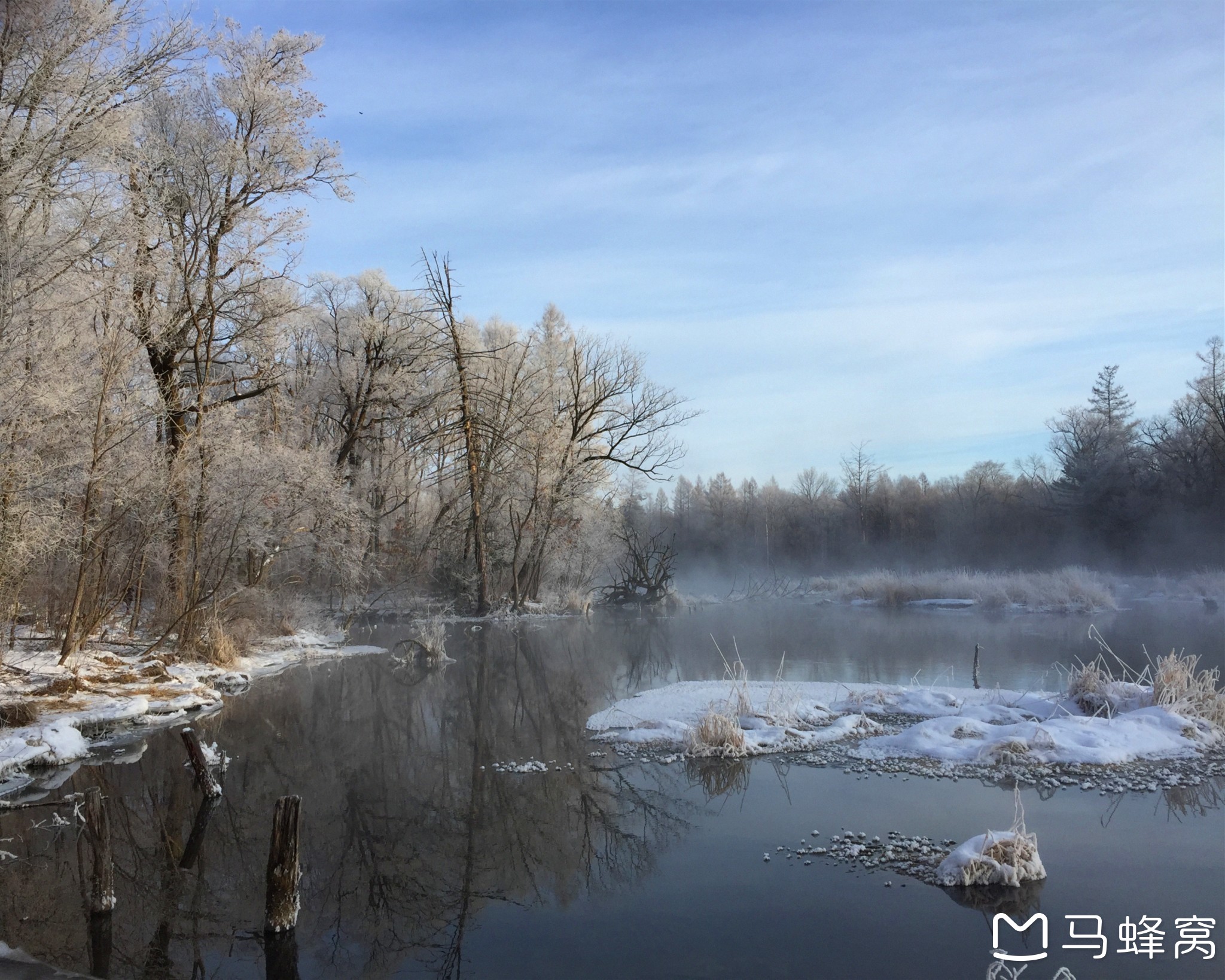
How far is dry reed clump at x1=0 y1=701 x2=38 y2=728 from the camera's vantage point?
31.9 feet

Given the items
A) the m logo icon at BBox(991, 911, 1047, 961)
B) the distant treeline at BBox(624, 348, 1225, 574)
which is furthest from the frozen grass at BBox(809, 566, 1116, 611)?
the m logo icon at BBox(991, 911, 1047, 961)

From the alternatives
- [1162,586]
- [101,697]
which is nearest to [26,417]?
[101,697]

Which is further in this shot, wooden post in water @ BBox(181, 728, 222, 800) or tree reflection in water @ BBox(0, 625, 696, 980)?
wooden post in water @ BBox(181, 728, 222, 800)

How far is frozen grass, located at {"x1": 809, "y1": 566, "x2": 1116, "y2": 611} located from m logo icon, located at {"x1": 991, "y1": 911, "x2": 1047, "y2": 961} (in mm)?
22345

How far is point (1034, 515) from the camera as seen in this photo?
44.7 meters

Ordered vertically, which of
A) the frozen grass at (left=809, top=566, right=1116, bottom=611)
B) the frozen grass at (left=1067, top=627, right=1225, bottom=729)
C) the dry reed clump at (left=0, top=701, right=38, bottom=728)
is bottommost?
the frozen grass at (left=809, top=566, right=1116, bottom=611)

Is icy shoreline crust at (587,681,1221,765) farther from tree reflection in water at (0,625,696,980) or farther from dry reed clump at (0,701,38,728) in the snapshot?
dry reed clump at (0,701,38,728)

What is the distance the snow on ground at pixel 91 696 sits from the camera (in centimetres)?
916

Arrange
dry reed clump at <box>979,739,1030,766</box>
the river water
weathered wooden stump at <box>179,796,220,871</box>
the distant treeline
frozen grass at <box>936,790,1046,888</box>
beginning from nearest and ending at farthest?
the river water, frozen grass at <box>936,790,1046,888</box>, weathered wooden stump at <box>179,796,220,871</box>, dry reed clump at <box>979,739,1030,766</box>, the distant treeline

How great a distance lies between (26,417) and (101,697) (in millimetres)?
3748

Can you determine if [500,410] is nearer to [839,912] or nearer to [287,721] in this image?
[287,721]

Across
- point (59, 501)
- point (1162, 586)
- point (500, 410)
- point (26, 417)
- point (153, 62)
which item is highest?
point (153, 62)

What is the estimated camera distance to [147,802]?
7.77 m

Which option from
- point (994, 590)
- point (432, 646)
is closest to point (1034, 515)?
point (994, 590)
